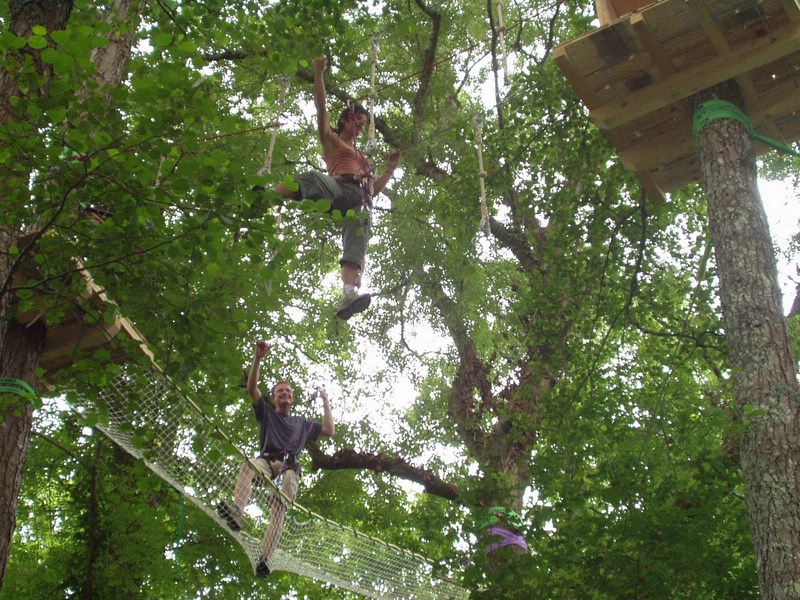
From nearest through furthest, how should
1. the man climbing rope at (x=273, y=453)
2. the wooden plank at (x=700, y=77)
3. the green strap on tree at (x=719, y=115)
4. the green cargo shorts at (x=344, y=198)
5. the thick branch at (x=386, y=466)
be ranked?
the wooden plank at (x=700, y=77) → the green strap on tree at (x=719, y=115) → the green cargo shorts at (x=344, y=198) → the man climbing rope at (x=273, y=453) → the thick branch at (x=386, y=466)

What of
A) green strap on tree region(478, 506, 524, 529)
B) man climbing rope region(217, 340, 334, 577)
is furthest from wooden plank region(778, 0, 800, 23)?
man climbing rope region(217, 340, 334, 577)

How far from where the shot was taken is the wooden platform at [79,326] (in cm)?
336

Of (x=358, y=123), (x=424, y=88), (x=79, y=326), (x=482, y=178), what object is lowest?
(x=79, y=326)

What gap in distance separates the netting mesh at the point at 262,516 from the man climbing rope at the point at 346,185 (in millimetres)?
1273

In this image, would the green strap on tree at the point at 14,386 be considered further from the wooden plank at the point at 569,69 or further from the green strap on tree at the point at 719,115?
the green strap on tree at the point at 719,115

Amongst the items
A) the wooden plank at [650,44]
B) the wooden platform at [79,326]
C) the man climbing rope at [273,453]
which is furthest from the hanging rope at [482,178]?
the wooden platform at [79,326]

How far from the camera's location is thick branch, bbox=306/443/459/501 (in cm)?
798

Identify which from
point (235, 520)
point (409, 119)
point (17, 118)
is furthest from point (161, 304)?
point (409, 119)

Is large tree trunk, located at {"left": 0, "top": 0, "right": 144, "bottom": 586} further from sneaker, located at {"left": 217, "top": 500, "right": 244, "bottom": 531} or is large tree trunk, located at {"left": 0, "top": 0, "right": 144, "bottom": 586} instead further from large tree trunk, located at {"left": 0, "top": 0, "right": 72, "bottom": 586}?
sneaker, located at {"left": 217, "top": 500, "right": 244, "bottom": 531}

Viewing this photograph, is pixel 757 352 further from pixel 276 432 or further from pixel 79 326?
pixel 276 432

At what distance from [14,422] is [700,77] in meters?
3.90

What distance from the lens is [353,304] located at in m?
5.43

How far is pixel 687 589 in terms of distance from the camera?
4617mm

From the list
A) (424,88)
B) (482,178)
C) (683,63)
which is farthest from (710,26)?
(424,88)
